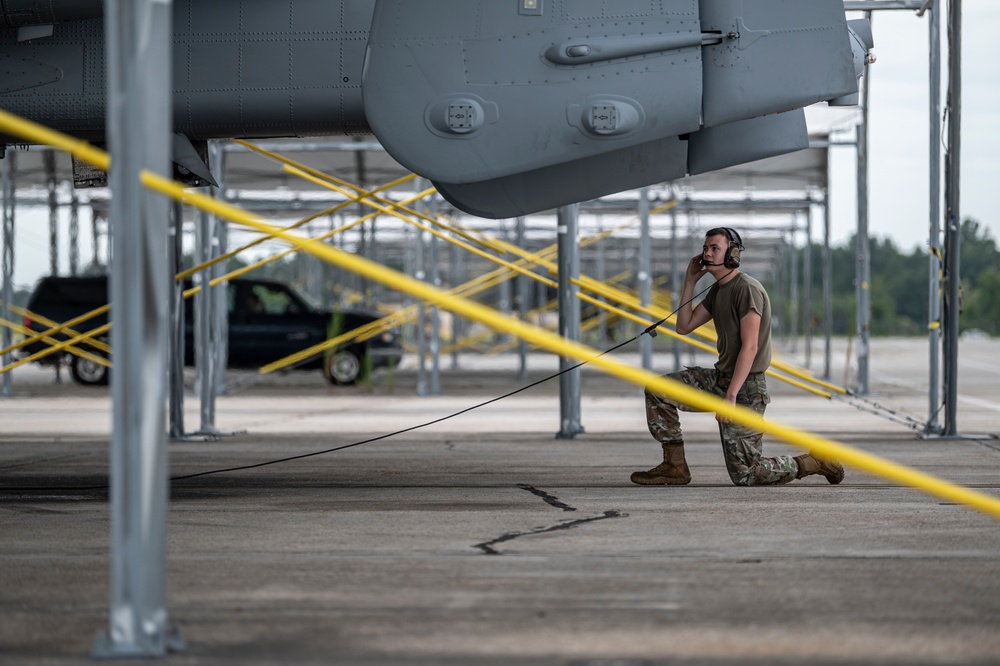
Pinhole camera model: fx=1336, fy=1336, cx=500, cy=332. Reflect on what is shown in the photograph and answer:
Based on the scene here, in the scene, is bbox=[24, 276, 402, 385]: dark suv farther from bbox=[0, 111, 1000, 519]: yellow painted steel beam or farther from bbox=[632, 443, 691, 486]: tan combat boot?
bbox=[0, 111, 1000, 519]: yellow painted steel beam

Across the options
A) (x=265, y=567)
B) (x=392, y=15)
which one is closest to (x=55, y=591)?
(x=265, y=567)

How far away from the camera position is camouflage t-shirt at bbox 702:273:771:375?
865 centimetres

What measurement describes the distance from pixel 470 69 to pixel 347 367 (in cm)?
1757

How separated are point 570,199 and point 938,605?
488 cm

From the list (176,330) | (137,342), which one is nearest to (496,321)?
(137,342)

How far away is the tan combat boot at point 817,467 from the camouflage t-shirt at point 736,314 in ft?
2.26

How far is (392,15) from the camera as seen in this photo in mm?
8555

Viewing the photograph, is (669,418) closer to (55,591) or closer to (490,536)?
(490,536)

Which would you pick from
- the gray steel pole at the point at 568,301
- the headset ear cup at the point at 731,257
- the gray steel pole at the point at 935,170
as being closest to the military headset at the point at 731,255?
the headset ear cup at the point at 731,257

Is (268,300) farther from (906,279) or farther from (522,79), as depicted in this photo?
(906,279)

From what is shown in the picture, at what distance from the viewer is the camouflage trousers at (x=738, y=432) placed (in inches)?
345

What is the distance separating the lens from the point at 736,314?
8719 mm

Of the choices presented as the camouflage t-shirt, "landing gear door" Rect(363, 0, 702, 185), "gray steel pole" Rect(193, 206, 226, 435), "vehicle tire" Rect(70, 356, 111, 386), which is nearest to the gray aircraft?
"landing gear door" Rect(363, 0, 702, 185)

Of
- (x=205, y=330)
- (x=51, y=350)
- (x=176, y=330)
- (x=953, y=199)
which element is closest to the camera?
(x=51, y=350)
